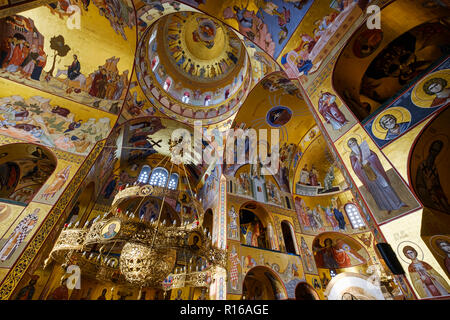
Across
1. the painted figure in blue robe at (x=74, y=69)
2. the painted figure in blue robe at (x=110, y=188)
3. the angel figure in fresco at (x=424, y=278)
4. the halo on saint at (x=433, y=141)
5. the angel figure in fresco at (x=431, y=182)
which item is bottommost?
the angel figure in fresco at (x=424, y=278)

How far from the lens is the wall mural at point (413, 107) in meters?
3.73

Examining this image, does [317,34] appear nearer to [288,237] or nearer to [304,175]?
[304,175]

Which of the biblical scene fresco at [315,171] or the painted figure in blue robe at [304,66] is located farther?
the biblical scene fresco at [315,171]

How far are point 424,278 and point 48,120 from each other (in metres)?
11.6

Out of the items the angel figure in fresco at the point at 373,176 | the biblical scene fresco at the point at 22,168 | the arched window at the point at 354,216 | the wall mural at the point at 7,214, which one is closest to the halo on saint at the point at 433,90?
the angel figure in fresco at the point at 373,176

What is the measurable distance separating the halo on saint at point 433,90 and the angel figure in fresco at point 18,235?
34.7ft

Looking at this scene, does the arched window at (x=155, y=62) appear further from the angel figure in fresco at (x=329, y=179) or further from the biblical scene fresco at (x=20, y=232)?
the angel figure in fresco at (x=329, y=179)

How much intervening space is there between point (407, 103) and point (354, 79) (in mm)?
1921

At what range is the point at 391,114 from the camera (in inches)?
167

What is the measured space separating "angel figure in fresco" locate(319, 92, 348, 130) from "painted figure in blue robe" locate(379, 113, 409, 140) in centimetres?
82

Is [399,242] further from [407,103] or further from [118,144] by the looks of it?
[118,144]

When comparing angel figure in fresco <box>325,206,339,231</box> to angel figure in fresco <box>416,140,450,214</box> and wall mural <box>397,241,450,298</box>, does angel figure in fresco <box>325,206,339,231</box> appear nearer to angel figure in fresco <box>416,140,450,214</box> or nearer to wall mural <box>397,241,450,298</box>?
angel figure in fresco <box>416,140,450,214</box>

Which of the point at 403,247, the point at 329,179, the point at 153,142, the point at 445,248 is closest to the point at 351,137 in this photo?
the point at 403,247
